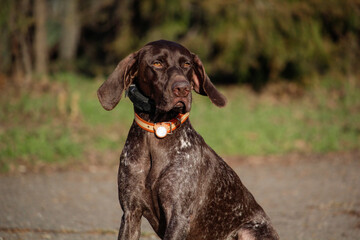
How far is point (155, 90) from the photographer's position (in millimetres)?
3793

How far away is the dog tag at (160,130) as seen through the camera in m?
3.79

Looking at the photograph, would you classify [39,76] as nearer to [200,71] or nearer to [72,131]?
Result: [72,131]

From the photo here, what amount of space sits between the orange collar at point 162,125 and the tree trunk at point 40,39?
13.4m

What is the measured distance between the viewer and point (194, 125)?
12938 millimetres

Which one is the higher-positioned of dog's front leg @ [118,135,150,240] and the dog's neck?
the dog's neck

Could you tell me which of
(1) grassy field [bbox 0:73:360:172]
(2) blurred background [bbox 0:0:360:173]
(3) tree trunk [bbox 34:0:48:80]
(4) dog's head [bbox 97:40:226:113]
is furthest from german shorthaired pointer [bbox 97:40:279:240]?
(3) tree trunk [bbox 34:0:48:80]

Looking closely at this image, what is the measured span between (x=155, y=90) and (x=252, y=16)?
13333 millimetres

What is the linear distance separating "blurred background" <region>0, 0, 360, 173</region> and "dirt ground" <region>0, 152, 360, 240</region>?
130 centimetres

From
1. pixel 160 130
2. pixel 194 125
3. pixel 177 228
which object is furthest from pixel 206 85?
pixel 194 125

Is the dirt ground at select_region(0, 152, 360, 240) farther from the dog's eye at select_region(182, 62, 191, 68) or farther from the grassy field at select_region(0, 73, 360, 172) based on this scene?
the dog's eye at select_region(182, 62, 191, 68)

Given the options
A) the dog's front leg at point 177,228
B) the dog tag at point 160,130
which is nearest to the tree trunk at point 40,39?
the dog tag at point 160,130

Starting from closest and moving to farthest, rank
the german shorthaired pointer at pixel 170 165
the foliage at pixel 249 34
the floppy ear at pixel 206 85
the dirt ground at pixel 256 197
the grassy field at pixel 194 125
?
the german shorthaired pointer at pixel 170 165 → the floppy ear at pixel 206 85 → the dirt ground at pixel 256 197 → the grassy field at pixel 194 125 → the foliage at pixel 249 34

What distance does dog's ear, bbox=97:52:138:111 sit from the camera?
3875 millimetres

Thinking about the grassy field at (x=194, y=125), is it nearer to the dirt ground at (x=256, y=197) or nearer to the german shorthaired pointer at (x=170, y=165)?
the dirt ground at (x=256, y=197)
